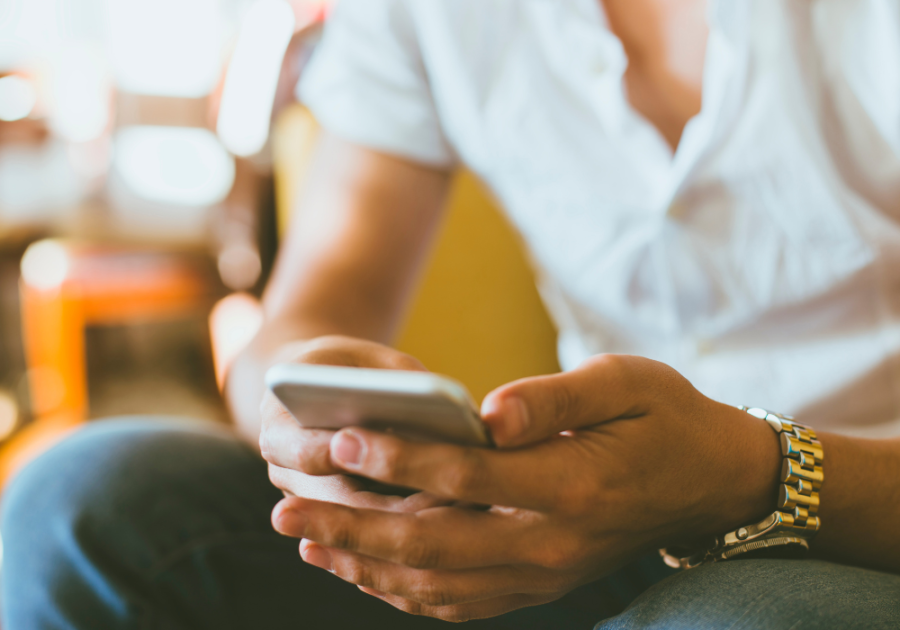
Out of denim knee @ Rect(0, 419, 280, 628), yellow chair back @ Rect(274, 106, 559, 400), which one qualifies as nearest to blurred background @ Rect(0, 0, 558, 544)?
yellow chair back @ Rect(274, 106, 559, 400)

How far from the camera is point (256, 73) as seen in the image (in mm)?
1550

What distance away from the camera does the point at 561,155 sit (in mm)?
602

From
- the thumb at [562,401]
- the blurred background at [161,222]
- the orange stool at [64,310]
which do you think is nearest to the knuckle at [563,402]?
the thumb at [562,401]

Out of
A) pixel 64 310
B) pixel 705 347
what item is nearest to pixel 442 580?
pixel 705 347

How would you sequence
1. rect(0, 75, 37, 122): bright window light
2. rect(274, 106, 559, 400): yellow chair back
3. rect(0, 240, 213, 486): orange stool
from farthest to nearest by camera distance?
rect(0, 75, 37, 122): bright window light
rect(0, 240, 213, 486): orange stool
rect(274, 106, 559, 400): yellow chair back

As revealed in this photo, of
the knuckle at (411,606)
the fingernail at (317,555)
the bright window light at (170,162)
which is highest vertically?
the fingernail at (317,555)

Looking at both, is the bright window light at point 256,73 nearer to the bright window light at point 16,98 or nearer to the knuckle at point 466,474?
the bright window light at point 16,98

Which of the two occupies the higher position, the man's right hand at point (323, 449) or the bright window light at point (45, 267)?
the man's right hand at point (323, 449)

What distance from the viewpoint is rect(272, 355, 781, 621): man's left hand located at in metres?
0.27

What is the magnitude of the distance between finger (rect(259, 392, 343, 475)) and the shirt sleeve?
423 millimetres

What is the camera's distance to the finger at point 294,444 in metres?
0.30

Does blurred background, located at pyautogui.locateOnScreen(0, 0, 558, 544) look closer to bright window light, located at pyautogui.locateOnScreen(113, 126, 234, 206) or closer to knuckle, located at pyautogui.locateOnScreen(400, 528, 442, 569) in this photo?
bright window light, located at pyautogui.locateOnScreen(113, 126, 234, 206)

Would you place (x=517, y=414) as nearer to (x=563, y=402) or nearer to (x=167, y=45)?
(x=563, y=402)

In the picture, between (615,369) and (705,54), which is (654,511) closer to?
(615,369)
